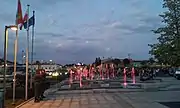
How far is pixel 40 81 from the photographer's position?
24.8m

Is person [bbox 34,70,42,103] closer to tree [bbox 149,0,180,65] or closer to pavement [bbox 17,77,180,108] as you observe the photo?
pavement [bbox 17,77,180,108]

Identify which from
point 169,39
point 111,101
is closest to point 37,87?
point 111,101

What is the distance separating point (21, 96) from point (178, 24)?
1577cm

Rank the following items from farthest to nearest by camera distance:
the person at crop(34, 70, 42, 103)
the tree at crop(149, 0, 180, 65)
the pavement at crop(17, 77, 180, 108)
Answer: the person at crop(34, 70, 42, 103) → the pavement at crop(17, 77, 180, 108) → the tree at crop(149, 0, 180, 65)

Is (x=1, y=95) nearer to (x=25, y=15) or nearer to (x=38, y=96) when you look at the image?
(x=38, y=96)

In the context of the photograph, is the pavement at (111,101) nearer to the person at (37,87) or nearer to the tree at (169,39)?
the person at (37,87)

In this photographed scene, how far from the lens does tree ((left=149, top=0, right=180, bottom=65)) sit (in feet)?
46.4

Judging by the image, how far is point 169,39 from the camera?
1423 cm

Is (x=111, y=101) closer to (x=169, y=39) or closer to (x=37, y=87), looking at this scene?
(x=37, y=87)

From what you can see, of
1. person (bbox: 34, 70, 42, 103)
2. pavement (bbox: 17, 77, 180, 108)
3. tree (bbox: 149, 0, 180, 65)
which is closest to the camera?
tree (bbox: 149, 0, 180, 65)

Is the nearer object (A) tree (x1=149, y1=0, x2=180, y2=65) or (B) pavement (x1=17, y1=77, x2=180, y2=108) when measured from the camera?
(A) tree (x1=149, y1=0, x2=180, y2=65)

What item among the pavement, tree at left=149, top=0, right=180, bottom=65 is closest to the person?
the pavement

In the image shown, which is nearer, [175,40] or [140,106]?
[175,40]

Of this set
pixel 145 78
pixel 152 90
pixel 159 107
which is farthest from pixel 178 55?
pixel 145 78
